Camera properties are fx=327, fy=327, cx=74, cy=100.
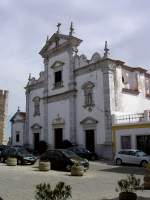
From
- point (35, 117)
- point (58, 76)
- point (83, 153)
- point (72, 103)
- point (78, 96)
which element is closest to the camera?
point (83, 153)

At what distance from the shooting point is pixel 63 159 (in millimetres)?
23188

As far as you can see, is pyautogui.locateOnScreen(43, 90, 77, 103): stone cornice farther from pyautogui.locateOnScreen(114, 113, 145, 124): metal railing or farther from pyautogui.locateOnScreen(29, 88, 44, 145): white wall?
pyautogui.locateOnScreen(114, 113, 145, 124): metal railing

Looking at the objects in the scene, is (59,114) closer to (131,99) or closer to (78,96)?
(78,96)

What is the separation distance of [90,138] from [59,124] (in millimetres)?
5759

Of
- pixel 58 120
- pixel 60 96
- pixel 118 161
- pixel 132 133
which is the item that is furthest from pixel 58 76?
pixel 118 161

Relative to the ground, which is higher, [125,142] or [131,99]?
[131,99]

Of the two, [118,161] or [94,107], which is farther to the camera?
[94,107]


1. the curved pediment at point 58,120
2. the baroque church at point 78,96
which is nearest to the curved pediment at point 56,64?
the baroque church at point 78,96

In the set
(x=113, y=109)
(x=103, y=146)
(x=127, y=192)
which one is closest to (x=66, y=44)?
(x=113, y=109)

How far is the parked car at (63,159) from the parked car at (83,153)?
6.44 metres

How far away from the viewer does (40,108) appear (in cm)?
4453

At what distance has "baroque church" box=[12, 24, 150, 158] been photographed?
34219 mm

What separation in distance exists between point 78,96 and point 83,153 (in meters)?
8.38

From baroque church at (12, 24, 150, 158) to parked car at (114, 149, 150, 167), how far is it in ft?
16.1
